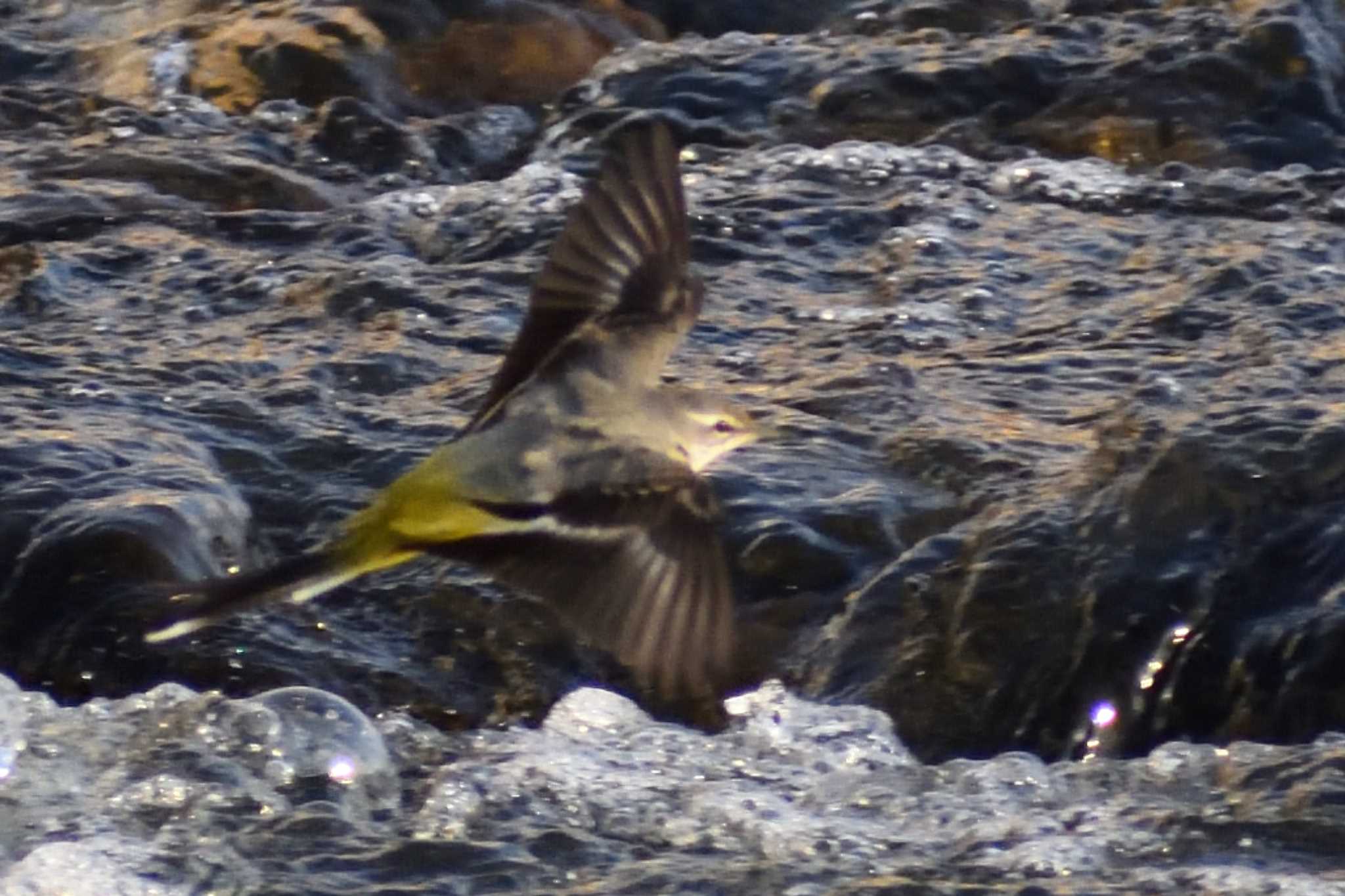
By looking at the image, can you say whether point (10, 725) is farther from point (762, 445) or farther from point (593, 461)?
point (762, 445)

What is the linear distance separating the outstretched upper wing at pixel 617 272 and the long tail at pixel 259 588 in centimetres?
29

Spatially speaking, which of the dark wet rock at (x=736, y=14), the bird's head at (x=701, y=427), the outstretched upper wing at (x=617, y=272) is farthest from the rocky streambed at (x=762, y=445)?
the outstretched upper wing at (x=617, y=272)

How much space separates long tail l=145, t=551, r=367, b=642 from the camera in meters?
3.27

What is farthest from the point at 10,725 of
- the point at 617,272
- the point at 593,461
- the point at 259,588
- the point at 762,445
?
the point at 762,445

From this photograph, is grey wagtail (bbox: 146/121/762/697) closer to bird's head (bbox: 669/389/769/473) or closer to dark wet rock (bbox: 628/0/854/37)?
bird's head (bbox: 669/389/769/473)

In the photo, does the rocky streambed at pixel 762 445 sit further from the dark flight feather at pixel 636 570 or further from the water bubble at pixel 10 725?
the dark flight feather at pixel 636 570

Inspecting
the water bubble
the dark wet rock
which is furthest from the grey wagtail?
the dark wet rock

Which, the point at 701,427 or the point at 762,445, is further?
the point at 762,445

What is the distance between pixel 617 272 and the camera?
11.6 feet

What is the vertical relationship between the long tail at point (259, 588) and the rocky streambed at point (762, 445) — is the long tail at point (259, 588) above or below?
above

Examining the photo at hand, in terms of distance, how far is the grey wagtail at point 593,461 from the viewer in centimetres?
338

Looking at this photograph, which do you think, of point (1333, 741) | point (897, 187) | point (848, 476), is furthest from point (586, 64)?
point (1333, 741)

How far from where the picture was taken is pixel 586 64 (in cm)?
769

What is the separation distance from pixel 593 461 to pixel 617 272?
27 centimetres
